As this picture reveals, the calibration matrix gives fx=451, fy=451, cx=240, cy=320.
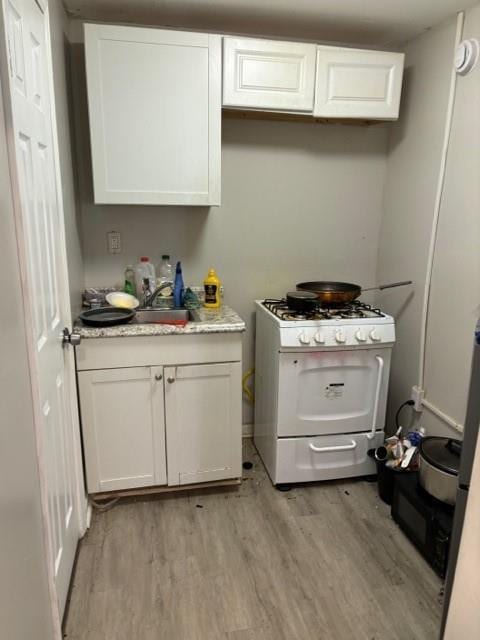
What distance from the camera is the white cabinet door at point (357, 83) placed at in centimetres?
226

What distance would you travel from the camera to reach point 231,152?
8.50ft

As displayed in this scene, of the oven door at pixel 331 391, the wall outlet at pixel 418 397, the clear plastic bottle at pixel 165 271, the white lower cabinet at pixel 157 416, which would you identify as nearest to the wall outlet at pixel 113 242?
the clear plastic bottle at pixel 165 271

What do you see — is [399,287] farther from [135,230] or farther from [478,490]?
[478,490]

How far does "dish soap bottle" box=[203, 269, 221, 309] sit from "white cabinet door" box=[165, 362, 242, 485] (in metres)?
0.46

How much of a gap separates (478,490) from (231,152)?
2184 millimetres

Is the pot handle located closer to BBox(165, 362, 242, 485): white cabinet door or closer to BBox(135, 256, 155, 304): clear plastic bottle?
BBox(165, 362, 242, 485): white cabinet door

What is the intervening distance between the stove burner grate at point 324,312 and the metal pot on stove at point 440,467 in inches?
27.9

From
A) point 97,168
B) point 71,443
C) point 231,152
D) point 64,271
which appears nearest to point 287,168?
point 231,152

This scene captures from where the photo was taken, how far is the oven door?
7.48 feet

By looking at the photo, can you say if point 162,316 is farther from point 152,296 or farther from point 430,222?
point 430,222

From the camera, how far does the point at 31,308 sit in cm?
109

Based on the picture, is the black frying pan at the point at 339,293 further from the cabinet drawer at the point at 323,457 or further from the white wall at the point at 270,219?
the cabinet drawer at the point at 323,457

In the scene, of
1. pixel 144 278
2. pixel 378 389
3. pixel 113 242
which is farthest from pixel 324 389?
pixel 113 242

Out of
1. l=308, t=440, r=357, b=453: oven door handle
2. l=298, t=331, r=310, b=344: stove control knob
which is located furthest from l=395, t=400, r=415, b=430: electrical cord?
l=298, t=331, r=310, b=344: stove control knob
